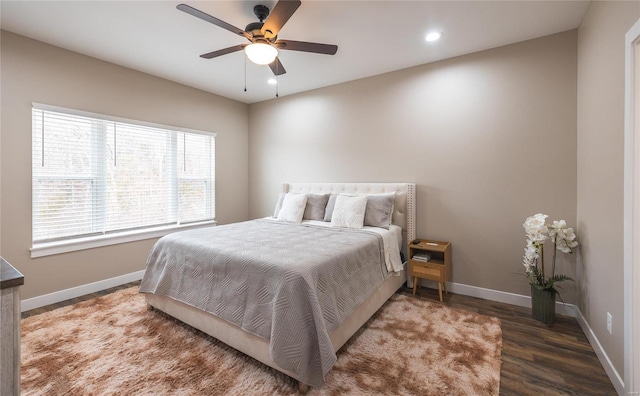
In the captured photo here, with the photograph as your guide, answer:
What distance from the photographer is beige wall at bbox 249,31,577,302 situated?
2.74 meters

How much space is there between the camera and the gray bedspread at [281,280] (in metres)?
1.67

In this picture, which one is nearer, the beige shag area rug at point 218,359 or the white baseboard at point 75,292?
the beige shag area rug at point 218,359

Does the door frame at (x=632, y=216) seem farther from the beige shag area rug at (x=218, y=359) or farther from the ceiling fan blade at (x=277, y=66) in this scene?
the ceiling fan blade at (x=277, y=66)

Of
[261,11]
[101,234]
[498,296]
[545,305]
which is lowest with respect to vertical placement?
[498,296]

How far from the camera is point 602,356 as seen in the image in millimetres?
1960

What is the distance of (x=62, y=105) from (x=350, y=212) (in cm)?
346

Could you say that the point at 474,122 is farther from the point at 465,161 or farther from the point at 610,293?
the point at 610,293

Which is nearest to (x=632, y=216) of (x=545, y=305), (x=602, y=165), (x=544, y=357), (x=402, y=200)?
(x=602, y=165)

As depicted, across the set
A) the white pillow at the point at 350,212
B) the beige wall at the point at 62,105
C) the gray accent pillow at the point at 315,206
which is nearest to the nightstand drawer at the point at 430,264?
the white pillow at the point at 350,212

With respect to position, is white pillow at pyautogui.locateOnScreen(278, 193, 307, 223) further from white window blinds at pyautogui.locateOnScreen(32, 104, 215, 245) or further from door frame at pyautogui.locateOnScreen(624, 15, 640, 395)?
door frame at pyautogui.locateOnScreen(624, 15, 640, 395)

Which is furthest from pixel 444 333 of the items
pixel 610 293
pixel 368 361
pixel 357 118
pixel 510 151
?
pixel 357 118

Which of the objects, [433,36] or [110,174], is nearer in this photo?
[433,36]

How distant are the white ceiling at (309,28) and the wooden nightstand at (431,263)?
86.8 inches

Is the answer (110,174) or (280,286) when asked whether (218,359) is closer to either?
(280,286)
